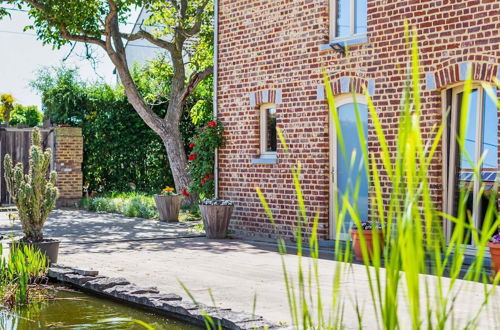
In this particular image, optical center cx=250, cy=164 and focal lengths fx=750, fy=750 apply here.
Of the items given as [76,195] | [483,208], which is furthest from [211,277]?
[76,195]

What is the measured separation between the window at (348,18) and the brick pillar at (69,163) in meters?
9.95

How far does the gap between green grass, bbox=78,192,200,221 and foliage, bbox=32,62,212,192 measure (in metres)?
0.92

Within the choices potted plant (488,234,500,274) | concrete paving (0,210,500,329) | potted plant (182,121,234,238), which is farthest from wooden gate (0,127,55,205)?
potted plant (488,234,500,274)

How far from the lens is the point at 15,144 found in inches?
742

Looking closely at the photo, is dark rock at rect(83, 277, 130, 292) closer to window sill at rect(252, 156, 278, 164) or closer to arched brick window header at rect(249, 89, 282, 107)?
window sill at rect(252, 156, 278, 164)

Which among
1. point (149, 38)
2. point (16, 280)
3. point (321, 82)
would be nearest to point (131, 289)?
point (16, 280)

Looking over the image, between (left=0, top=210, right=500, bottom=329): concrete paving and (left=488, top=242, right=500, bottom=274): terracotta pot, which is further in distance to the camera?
(left=488, top=242, right=500, bottom=274): terracotta pot

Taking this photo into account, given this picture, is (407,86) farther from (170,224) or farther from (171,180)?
(171,180)

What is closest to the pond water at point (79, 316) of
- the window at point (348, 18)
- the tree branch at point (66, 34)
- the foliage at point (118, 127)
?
the window at point (348, 18)

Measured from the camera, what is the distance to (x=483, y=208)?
9.27m

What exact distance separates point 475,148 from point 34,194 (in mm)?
5267

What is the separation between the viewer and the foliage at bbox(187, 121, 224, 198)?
1268 centimetres

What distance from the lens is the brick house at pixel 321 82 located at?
9.12 meters

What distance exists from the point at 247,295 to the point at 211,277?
1.16m
